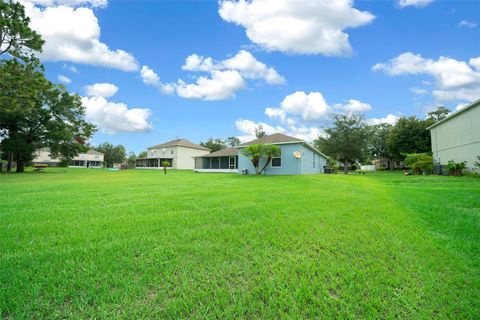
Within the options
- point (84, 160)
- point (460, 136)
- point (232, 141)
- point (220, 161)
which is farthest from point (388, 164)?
point (84, 160)

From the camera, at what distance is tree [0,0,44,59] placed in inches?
508

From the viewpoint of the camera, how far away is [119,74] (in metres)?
19.8

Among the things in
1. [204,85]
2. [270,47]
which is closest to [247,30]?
[270,47]

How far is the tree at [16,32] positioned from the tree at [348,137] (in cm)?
2964

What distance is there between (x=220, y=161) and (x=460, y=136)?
2427 cm

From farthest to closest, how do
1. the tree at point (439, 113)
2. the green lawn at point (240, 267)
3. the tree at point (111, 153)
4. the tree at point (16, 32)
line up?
the tree at point (111, 153) < the tree at point (439, 113) < the tree at point (16, 32) < the green lawn at point (240, 267)

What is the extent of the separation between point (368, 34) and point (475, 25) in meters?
5.58

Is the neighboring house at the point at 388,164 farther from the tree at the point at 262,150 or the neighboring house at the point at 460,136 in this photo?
the tree at the point at 262,150

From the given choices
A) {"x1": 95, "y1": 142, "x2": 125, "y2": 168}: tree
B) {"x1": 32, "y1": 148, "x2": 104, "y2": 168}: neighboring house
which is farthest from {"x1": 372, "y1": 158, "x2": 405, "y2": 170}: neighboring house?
{"x1": 32, "y1": 148, "x2": 104, "y2": 168}: neighboring house

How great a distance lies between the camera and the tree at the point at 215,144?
58.6m

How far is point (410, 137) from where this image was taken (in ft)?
113

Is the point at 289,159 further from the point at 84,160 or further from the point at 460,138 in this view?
the point at 84,160

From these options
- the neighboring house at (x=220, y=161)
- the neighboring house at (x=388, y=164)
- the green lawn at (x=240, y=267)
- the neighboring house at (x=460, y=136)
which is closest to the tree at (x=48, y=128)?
the neighboring house at (x=220, y=161)

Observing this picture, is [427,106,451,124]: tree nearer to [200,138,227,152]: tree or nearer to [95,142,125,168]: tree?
[200,138,227,152]: tree
